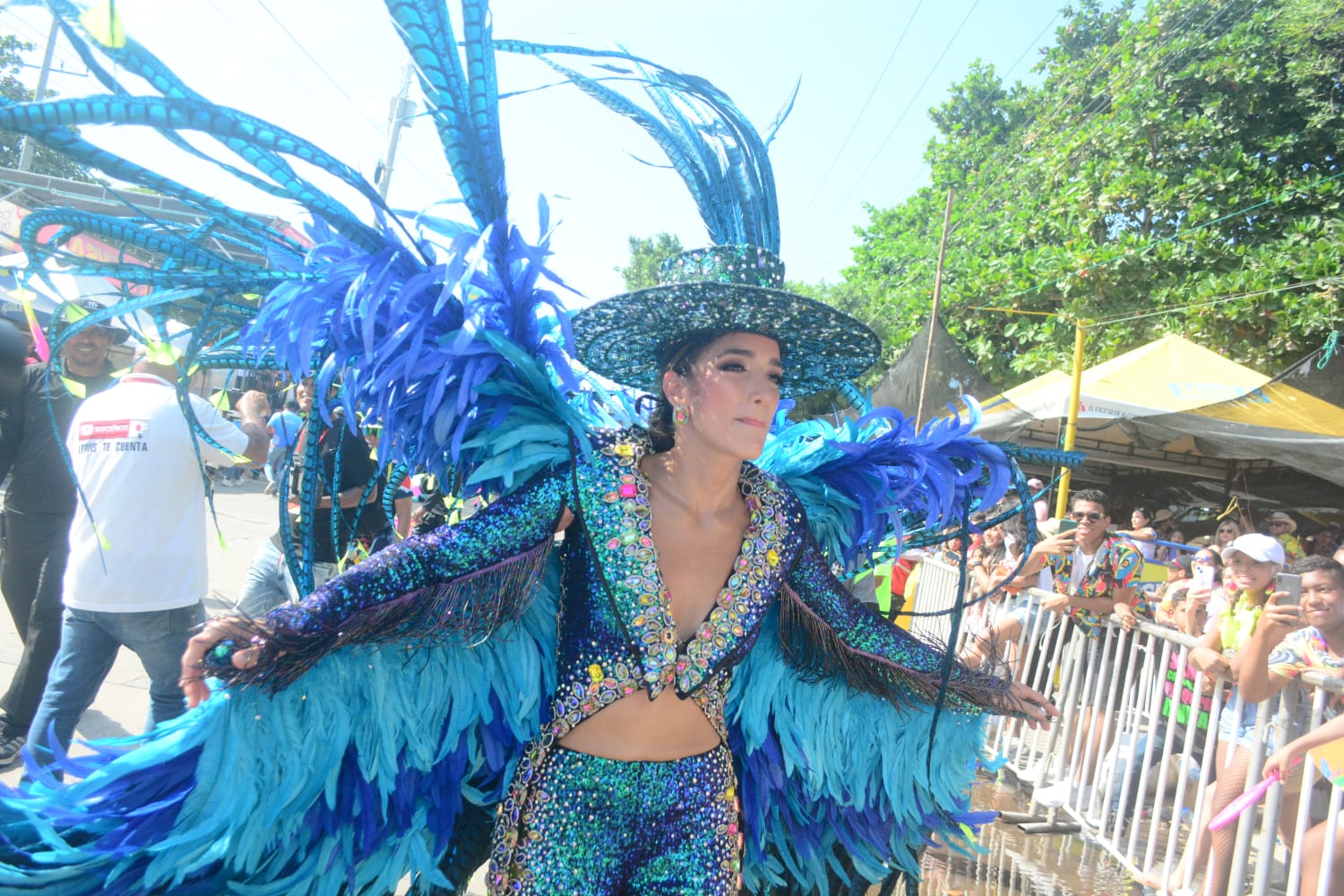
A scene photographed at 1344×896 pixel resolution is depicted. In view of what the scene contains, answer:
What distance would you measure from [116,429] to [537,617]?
206 centimetres

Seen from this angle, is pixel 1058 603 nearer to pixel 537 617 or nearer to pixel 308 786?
pixel 537 617

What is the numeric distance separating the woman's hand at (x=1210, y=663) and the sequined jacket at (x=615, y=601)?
6.92 ft

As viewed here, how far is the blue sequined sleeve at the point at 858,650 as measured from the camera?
221 cm

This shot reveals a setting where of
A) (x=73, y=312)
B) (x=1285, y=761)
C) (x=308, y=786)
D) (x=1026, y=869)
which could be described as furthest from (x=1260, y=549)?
(x=73, y=312)

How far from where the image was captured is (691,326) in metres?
2.15

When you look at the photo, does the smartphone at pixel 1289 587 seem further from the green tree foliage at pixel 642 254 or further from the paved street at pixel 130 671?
the green tree foliage at pixel 642 254

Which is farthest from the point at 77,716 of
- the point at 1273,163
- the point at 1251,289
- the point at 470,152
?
the point at 1273,163

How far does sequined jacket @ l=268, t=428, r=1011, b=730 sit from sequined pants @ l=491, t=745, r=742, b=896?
0.40 feet

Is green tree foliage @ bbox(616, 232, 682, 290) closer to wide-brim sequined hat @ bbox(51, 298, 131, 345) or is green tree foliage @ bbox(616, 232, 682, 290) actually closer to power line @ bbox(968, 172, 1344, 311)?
power line @ bbox(968, 172, 1344, 311)

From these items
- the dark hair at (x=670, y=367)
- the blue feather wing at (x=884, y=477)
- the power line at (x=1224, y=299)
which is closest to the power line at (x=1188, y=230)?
the power line at (x=1224, y=299)

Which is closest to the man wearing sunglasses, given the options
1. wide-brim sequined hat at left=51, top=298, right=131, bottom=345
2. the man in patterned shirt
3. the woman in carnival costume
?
wide-brim sequined hat at left=51, top=298, right=131, bottom=345

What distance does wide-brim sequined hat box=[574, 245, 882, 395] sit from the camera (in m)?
2.02

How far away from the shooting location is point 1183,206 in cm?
1139

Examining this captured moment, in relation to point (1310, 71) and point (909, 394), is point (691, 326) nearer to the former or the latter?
point (909, 394)
